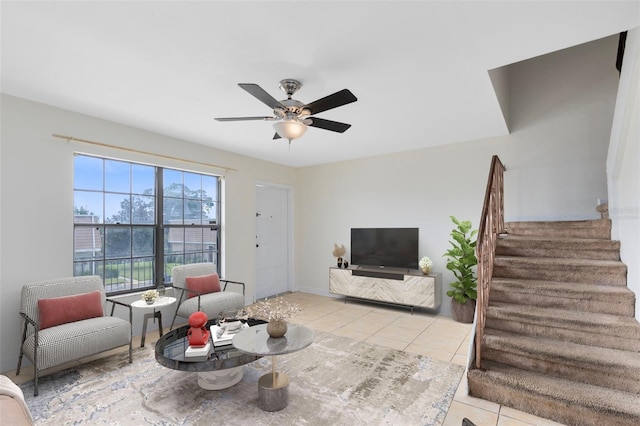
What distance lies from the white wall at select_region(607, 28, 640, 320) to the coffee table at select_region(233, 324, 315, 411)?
2674mm

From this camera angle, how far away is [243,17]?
1984 millimetres

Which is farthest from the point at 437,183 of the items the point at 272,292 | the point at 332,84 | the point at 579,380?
the point at 272,292

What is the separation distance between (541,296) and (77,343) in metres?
4.14

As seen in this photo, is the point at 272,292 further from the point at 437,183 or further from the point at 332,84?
the point at 332,84

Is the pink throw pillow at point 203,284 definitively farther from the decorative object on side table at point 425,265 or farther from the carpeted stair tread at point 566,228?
the carpeted stair tread at point 566,228

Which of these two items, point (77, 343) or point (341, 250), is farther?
point (341, 250)

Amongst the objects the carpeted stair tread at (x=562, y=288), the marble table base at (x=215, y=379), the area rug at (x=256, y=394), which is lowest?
the area rug at (x=256, y=394)

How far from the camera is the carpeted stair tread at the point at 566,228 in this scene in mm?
3463

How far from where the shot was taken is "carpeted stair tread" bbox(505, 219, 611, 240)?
3.46 metres

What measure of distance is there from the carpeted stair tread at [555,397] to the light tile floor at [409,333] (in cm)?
7

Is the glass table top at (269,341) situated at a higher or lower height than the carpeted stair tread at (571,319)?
lower

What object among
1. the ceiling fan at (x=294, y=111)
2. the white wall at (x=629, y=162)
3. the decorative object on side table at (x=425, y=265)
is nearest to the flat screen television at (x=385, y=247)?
the decorative object on side table at (x=425, y=265)

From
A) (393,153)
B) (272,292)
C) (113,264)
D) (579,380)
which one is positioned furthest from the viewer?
(272,292)

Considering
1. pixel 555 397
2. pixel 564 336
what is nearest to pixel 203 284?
pixel 555 397
